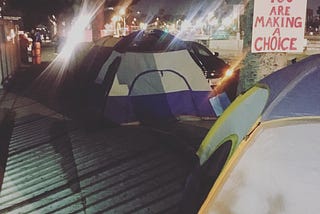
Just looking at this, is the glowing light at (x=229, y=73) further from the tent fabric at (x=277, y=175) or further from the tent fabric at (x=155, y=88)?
the tent fabric at (x=277, y=175)

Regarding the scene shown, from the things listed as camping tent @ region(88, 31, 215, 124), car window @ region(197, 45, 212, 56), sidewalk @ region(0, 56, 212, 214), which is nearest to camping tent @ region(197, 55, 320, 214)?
sidewalk @ region(0, 56, 212, 214)

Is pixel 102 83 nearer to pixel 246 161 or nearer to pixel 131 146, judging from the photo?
pixel 131 146

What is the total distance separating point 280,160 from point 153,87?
581 centimetres

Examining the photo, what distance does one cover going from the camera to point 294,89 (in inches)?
139

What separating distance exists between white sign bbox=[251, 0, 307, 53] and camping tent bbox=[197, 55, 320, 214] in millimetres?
1719

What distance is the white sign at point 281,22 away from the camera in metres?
5.24

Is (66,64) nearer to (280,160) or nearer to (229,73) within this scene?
(229,73)

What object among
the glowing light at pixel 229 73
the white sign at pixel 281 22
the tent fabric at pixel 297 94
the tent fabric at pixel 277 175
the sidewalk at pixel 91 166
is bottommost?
the sidewalk at pixel 91 166

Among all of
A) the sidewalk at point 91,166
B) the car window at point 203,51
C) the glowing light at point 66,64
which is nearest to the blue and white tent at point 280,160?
the sidewalk at point 91,166

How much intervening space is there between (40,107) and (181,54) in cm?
398

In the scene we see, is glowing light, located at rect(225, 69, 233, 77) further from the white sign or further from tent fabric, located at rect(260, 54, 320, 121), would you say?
tent fabric, located at rect(260, 54, 320, 121)

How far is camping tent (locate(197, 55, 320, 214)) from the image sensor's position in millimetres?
3215

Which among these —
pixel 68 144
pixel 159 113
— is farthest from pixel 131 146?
pixel 159 113

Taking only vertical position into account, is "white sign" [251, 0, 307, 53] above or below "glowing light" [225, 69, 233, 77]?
above
